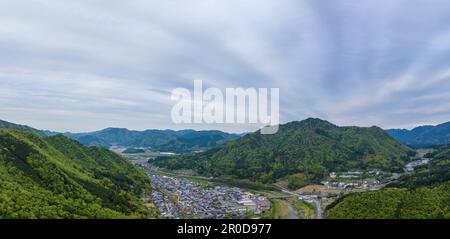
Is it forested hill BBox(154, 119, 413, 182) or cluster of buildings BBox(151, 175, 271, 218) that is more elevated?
forested hill BBox(154, 119, 413, 182)

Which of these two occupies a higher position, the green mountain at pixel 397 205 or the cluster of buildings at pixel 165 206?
the green mountain at pixel 397 205

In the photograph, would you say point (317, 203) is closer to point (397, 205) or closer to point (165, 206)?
point (397, 205)

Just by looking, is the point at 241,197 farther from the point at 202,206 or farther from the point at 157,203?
the point at 157,203

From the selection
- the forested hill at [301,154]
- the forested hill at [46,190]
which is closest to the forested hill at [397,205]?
the forested hill at [46,190]

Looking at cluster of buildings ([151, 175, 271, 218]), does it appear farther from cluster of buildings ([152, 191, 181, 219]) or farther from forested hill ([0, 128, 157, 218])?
forested hill ([0, 128, 157, 218])

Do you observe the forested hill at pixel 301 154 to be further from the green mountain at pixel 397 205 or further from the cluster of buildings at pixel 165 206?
the green mountain at pixel 397 205

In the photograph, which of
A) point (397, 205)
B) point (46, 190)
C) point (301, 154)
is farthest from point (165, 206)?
point (301, 154)

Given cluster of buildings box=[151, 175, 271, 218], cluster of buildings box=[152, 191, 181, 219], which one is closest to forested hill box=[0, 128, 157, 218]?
cluster of buildings box=[152, 191, 181, 219]
